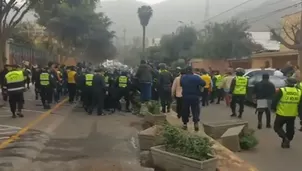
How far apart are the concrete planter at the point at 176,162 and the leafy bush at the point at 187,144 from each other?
13 centimetres

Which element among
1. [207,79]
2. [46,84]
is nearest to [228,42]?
[207,79]

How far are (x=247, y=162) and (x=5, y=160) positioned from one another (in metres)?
4.45

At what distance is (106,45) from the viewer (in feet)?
191

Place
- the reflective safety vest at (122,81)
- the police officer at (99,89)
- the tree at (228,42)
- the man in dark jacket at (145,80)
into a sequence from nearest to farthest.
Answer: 1. the police officer at (99,89)
2. the man in dark jacket at (145,80)
3. the reflective safety vest at (122,81)
4. the tree at (228,42)

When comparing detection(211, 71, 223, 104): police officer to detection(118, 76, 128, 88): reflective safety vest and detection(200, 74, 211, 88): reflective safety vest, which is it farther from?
detection(118, 76, 128, 88): reflective safety vest

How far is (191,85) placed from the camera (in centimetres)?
1214

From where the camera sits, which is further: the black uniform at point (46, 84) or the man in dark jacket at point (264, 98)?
the black uniform at point (46, 84)

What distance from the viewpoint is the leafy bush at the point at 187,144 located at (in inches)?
297

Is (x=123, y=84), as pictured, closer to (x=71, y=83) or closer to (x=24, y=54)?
(x=71, y=83)

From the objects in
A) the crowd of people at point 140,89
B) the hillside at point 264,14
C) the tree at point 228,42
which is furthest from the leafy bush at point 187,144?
the hillside at point 264,14

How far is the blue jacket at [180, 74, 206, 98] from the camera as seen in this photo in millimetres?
12141

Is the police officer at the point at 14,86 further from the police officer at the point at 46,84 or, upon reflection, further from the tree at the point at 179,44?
the tree at the point at 179,44

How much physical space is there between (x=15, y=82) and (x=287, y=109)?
8.55 m

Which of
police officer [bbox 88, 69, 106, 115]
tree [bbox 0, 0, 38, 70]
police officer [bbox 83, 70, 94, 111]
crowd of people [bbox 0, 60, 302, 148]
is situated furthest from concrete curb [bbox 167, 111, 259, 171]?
tree [bbox 0, 0, 38, 70]
